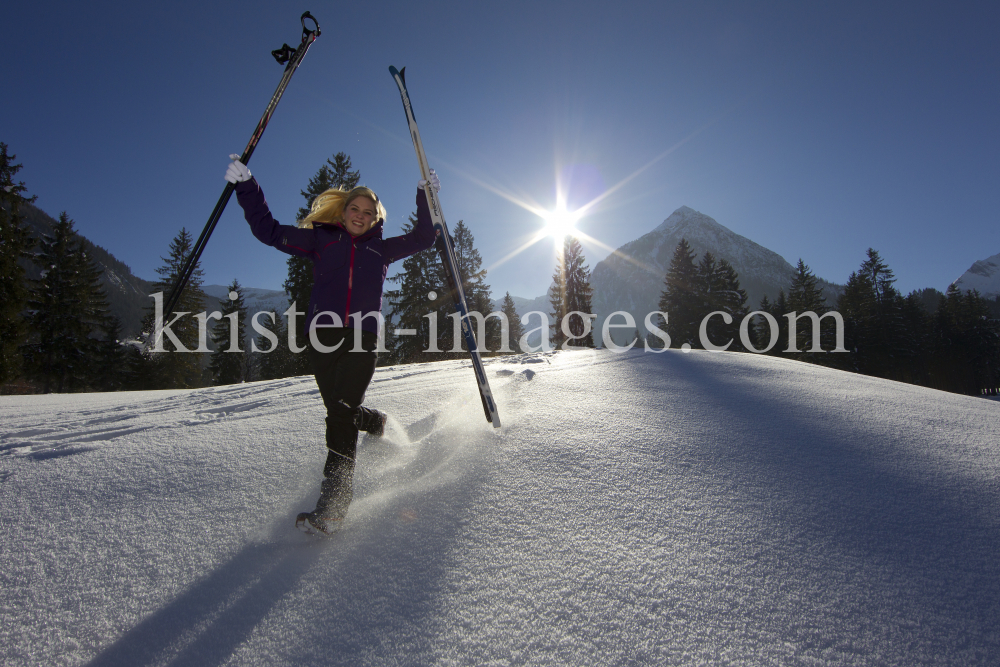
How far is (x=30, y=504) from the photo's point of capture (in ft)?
6.22

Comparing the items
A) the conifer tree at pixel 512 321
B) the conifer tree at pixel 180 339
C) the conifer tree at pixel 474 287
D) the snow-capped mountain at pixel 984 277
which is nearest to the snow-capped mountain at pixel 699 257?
the snow-capped mountain at pixel 984 277

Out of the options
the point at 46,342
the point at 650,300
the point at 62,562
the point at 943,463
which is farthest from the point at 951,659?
the point at 650,300

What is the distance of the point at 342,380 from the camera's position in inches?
86.3

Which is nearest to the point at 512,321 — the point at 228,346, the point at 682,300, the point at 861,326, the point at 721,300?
the point at 682,300

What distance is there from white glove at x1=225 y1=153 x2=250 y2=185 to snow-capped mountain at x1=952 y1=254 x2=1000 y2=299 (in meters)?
224

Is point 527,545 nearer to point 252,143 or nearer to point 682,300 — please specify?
point 252,143

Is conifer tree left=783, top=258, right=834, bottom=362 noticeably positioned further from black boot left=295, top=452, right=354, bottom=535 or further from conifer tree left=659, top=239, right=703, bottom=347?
black boot left=295, top=452, right=354, bottom=535

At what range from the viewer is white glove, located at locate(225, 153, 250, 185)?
8.32 ft

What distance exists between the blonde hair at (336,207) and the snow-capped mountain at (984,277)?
22280 centimetres

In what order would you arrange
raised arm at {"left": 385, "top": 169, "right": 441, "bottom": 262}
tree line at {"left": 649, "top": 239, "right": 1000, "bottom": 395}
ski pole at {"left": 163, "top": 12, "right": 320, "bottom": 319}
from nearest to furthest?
raised arm at {"left": 385, "top": 169, "right": 441, "bottom": 262} → ski pole at {"left": 163, "top": 12, "right": 320, "bottom": 319} → tree line at {"left": 649, "top": 239, "right": 1000, "bottom": 395}

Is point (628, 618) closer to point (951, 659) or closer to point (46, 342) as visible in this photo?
point (951, 659)

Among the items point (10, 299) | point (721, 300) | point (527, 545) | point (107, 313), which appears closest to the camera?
point (527, 545)

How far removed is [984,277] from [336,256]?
915 feet

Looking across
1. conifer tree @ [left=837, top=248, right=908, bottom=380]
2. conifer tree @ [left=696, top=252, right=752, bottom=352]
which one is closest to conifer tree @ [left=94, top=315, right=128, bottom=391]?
conifer tree @ [left=696, top=252, right=752, bottom=352]
